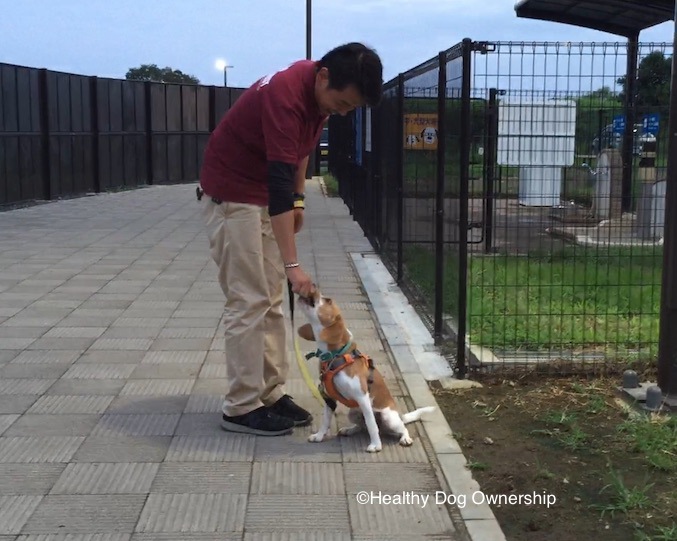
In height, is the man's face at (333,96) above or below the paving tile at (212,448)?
above

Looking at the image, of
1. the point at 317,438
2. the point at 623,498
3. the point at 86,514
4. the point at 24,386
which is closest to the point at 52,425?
the point at 24,386

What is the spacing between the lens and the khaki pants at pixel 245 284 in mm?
4383

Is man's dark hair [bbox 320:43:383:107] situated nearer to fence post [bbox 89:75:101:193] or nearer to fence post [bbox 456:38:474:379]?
fence post [bbox 456:38:474:379]

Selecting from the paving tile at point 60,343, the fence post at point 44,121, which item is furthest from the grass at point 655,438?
the fence post at point 44,121

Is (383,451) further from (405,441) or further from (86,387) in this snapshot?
(86,387)

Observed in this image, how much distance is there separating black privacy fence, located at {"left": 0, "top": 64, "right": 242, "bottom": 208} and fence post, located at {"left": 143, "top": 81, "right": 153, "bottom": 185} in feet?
0.08

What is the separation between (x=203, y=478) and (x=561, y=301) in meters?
3.37

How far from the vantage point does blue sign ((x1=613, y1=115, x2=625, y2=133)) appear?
219 inches

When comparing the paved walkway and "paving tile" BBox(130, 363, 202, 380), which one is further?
"paving tile" BBox(130, 363, 202, 380)

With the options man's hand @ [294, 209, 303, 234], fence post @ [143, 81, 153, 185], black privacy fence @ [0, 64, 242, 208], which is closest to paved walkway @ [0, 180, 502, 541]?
man's hand @ [294, 209, 303, 234]

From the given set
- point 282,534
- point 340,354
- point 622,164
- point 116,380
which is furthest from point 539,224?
point 282,534

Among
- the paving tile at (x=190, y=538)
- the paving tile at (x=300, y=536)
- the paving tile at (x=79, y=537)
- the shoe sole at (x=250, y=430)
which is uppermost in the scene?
the shoe sole at (x=250, y=430)

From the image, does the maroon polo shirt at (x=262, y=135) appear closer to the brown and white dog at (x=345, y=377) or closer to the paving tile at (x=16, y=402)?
the brown and white dog at (x=345, y=377)

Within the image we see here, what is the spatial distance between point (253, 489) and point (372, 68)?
1938mm
